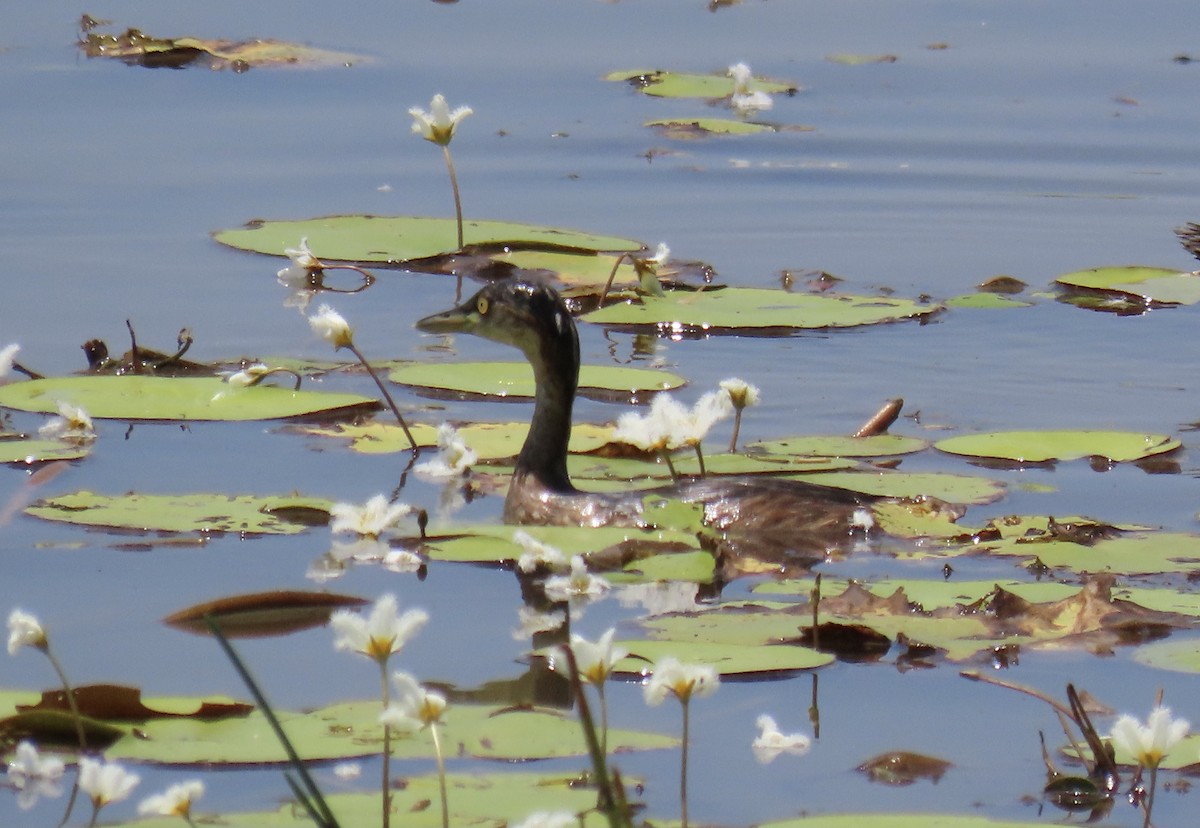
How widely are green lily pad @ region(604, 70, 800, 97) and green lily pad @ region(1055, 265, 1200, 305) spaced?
4.70 metres

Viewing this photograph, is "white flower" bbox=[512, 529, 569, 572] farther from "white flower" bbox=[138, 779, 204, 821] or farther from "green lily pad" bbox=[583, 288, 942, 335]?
"green lily pad" bbox=[583, 288, 942, 335]

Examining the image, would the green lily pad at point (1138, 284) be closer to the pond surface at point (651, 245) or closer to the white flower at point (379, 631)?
the pond surface at point (651, 245)

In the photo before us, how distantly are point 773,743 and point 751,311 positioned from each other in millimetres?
→ 5037

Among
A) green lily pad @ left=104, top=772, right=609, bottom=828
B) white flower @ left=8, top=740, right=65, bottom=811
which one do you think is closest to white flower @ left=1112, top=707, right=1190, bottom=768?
green lily pad @ left=104, top=772, right=609, bottom=828

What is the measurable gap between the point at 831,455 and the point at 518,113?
7620 millimetres

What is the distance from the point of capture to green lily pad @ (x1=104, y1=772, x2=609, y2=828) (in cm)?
399

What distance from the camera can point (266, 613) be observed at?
5.68 m


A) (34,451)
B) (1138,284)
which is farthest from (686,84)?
A: (34,451)

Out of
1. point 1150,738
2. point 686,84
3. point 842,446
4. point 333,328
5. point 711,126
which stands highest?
point 1150,738

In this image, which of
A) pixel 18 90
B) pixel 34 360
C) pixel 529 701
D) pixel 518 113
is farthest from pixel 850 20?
pixel 529 701

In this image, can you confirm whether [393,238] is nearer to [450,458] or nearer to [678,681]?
[450,458]

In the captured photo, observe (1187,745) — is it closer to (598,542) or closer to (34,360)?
(598,542)

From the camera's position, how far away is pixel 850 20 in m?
18.3

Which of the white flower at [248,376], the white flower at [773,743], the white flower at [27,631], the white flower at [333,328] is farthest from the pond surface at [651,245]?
the white flower at [333,328]
